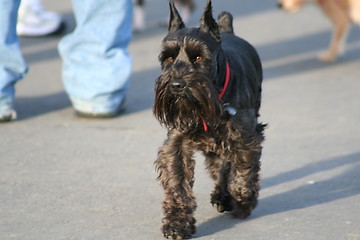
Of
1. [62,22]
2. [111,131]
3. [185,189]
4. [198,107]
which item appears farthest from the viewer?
[62,22]

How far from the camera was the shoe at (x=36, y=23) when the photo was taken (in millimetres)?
10117

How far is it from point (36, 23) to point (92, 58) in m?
3.66

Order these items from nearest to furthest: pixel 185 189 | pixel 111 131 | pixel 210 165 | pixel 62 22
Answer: pixel 185 189 < pixel 210 165 < pixel 111 131 < pixel 62 22

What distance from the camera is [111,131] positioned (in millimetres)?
6488

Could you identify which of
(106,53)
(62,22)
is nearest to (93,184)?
(106,53)

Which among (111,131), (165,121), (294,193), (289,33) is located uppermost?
(165,121)

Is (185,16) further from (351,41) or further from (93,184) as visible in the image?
(93,184)

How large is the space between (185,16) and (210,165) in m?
6.12

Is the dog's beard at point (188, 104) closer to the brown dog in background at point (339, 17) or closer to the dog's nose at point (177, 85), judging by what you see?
the dog's nose at point (177, 85)

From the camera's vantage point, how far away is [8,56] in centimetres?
653

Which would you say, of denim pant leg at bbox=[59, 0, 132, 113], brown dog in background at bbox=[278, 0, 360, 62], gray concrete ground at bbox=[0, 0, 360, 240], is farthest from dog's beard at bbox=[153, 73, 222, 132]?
brown dog in background at bbox=[278, 0, 360, 62]

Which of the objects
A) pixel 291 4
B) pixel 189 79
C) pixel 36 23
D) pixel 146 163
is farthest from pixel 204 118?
pixel 36 23

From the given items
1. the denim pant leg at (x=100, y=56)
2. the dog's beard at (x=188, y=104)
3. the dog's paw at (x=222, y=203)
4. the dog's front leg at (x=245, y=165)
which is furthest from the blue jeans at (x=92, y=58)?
the dog's beard at (x=188, y=104)

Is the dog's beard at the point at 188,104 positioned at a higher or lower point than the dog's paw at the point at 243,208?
higher
